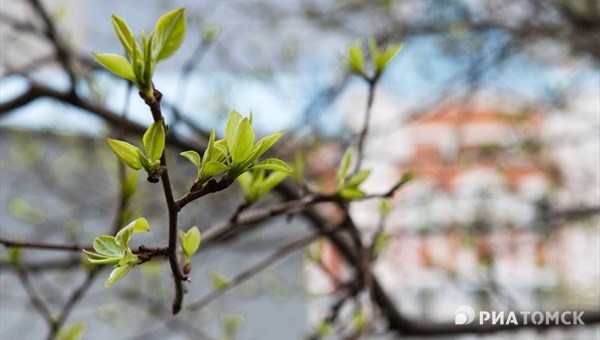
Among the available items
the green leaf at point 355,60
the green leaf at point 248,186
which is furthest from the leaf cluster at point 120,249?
the green leaf at point 355,60

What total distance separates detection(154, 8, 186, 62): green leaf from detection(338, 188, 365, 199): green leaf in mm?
196

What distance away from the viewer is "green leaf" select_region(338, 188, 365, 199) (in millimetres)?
448

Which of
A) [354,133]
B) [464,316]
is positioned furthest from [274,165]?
[354,133]

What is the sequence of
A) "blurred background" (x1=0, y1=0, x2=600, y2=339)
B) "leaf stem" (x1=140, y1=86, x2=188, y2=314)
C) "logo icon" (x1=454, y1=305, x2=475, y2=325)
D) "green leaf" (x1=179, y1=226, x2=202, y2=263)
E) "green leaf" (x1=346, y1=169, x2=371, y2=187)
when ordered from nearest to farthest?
"leaf stem" (x1=140, y1=86, x2=188, y2=314) < "green leaf" (x1=179, y1=226, x2=202, y2=263) < "green leaf" (x1=346, y1=169, x2=371, y2=187) < "logo icon" (x1=454, y1=305, x2=475, y2=325) < "blurred background" (x1=0, y1=0, x2=600, y2=339)

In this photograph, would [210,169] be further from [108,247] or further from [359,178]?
[359,178]

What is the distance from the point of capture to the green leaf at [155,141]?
10.4 inches

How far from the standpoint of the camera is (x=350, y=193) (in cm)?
45

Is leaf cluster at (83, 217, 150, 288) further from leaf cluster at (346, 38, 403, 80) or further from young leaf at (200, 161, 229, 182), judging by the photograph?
leaf cluster at (346, 38, 403, 80)

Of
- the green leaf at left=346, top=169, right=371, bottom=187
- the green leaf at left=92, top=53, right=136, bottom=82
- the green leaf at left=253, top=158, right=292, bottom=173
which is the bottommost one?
the green leaf at left=346, top=169, right=371, bottom=187

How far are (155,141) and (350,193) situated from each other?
0.21 metres

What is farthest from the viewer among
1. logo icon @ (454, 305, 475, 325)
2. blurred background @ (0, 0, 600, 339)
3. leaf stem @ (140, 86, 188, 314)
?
blurred background @ (0, 0, 600, 339)

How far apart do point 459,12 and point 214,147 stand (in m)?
1.59

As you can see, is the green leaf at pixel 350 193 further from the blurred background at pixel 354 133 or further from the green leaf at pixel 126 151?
the blurred background at pixel 354 133

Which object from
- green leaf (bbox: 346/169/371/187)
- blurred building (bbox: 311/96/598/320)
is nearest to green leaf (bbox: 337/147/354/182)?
green leaf (bbox: 346/169/371/187)
